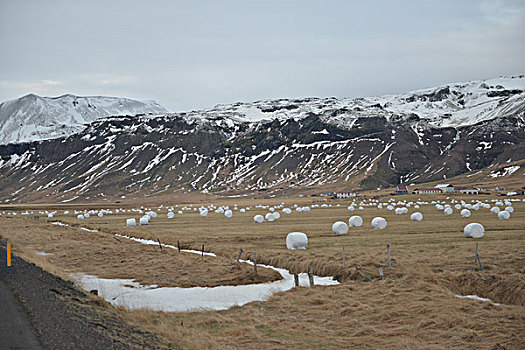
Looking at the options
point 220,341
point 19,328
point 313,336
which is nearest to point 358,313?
point 313,336

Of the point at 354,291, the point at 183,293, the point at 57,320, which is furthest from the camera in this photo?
the point at 183,293

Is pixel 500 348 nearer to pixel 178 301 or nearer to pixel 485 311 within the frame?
pixel 485 311

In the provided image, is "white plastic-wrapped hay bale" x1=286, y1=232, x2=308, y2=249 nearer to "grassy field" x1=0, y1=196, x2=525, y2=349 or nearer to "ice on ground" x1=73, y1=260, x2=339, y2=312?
"grassy field" x1=0, y1=196, x2=525, y2=349

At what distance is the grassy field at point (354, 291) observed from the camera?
62.3ft

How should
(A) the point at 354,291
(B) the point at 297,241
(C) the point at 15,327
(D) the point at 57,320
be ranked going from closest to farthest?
(C) the point at 15,327 → (D) the point at 57,320 → (A) the point at 354,291 → (B) the point at 297,241

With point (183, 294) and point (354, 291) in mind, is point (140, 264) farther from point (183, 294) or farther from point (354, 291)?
point (354, 291)

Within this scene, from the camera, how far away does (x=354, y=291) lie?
1039 inches

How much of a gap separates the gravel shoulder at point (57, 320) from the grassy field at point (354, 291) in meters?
1.32

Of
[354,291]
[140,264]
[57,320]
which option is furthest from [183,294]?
[57,320]

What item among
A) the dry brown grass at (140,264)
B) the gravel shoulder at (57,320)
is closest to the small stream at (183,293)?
the dry brown grass at (140,264)

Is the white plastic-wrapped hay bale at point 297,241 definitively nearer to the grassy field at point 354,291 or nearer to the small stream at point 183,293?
the grassy field at point 354,291

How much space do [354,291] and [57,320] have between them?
15.2 m

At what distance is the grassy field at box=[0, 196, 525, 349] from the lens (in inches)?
748

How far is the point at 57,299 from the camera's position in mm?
20297
